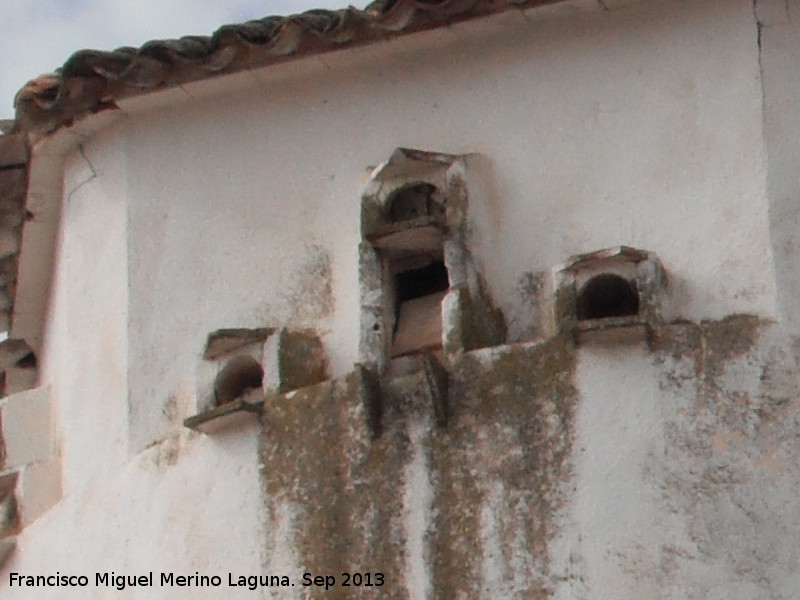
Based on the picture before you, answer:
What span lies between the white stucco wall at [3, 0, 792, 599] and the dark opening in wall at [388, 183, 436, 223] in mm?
173

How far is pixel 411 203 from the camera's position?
9062mm

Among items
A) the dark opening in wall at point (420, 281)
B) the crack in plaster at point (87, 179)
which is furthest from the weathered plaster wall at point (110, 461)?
the dark opening in wall at point (420, 281)

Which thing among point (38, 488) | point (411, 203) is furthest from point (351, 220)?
point (38, 488)

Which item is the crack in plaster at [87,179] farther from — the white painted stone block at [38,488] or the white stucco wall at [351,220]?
the white painted stone block at [38,488]

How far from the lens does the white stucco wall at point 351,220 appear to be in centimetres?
854

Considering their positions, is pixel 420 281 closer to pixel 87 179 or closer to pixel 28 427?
pixel 87 179

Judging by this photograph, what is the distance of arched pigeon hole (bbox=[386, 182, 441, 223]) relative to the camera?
902 centimetres

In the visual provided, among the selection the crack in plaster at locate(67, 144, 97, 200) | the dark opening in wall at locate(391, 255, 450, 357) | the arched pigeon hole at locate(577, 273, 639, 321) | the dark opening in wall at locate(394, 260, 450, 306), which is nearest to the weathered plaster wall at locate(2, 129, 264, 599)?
the crack in plaster at locate(67, 144, 97, 200)

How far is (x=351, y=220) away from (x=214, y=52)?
82 centimetres

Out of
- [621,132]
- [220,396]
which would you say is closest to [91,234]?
[220,396]

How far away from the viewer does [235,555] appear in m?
8.75

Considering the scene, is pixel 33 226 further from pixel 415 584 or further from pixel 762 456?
pixel 762 456

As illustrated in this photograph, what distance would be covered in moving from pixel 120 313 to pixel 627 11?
2.18 meters

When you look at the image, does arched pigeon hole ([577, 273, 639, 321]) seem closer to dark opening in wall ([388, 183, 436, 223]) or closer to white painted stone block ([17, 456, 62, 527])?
dark opening in wall ([388, 183, 436, 223])
